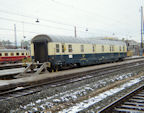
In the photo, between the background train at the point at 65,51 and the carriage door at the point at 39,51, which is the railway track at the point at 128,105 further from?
the carriage door at the point at 39,51

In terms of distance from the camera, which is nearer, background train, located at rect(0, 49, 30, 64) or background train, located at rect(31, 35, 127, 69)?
background train, located at rect(31, 35, 127, 69)

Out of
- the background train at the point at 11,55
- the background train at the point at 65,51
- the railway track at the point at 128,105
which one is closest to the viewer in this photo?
the railway track at the point at 128,105

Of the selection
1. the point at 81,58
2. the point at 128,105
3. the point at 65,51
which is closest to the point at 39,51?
the point at 65,51

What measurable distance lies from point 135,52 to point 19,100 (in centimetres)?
5058

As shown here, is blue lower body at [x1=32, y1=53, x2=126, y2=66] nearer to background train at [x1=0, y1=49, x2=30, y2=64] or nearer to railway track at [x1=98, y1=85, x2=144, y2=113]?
railway track at [x1=98, y1=85, x2=144, y2=113]

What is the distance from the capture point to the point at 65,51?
1523 cm

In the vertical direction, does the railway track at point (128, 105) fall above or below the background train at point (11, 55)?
below

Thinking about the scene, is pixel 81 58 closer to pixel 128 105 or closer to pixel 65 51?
pixel 65 51

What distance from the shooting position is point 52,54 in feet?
45.9

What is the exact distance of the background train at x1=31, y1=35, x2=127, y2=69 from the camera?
555 inches

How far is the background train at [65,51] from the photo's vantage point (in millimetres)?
14094

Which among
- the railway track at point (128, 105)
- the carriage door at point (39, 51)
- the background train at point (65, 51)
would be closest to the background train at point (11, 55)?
the carriage door at point (39, 51)

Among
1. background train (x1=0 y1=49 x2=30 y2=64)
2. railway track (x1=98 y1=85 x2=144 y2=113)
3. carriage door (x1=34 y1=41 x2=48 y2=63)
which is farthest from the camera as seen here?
background train (x1=0 y1=49 x2=30 y2=64)

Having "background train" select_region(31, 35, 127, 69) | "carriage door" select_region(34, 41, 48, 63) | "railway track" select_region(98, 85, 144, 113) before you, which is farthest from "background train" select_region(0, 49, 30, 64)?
"railway track" select_region(98, 85, 144, 113)
